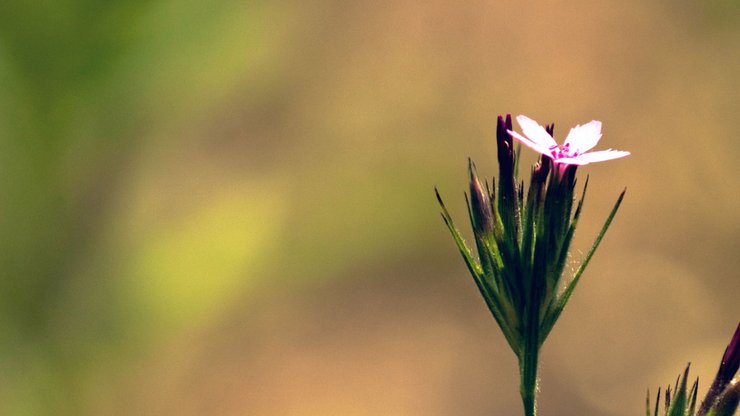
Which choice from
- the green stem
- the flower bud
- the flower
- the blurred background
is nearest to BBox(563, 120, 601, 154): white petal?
Answer: the flower

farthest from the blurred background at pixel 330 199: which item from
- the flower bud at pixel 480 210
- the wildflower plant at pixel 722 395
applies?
the wildflower plant at pixel 722 395

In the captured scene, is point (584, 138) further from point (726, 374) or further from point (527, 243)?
point (726, 374)

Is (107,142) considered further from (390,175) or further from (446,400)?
(446,400)

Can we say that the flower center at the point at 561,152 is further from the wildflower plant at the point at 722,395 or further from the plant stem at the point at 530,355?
the wildflower plant at the point at 722,395

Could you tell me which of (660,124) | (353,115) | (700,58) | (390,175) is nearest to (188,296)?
(390,175)

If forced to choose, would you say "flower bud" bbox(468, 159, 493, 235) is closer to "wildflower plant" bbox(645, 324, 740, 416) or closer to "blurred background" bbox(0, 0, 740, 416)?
"wildflower plant" bbox(645, 324, 740, 416)
